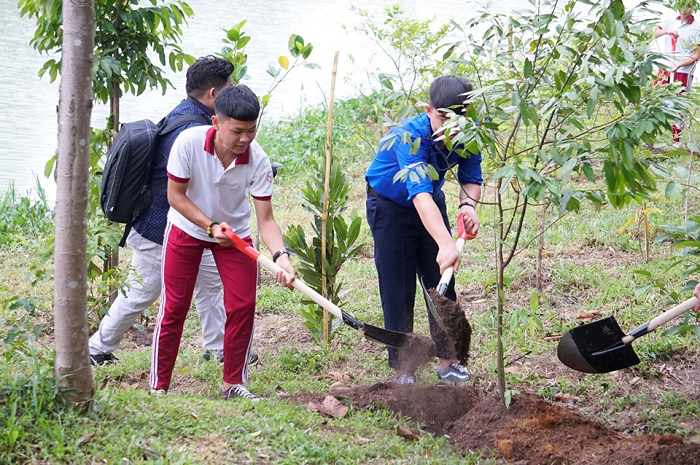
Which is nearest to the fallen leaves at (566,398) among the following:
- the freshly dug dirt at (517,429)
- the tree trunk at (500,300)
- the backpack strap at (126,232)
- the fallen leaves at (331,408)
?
the freshly dug dirt at (517,429)

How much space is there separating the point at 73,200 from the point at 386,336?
5.85 ft

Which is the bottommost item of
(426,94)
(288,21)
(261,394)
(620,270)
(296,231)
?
(261,394)

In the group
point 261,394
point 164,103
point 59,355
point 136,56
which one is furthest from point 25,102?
point 59,355

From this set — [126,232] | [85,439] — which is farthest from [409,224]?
[85,439]

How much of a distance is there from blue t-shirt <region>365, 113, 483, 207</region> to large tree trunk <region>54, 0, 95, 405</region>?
4.75 feet

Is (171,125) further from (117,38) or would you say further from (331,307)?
(331,307)

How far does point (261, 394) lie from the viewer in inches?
165

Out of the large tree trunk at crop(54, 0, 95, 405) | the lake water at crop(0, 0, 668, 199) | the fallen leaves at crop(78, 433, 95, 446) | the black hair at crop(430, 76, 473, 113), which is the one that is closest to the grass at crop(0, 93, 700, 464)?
the fallen leaves at crop(78, 433, 95, 446)

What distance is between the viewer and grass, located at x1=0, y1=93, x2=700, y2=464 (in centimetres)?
279

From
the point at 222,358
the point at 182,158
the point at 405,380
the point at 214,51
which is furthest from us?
the point at 214,51

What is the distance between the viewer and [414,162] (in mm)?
3760

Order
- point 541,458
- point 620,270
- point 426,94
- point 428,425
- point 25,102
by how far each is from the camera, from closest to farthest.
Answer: point 541,458
point 428,425
point 426,94
point 620,270
point 25,102

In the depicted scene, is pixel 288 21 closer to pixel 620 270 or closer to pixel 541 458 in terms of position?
pixel 620 270

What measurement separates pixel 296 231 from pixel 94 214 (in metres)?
1.33
